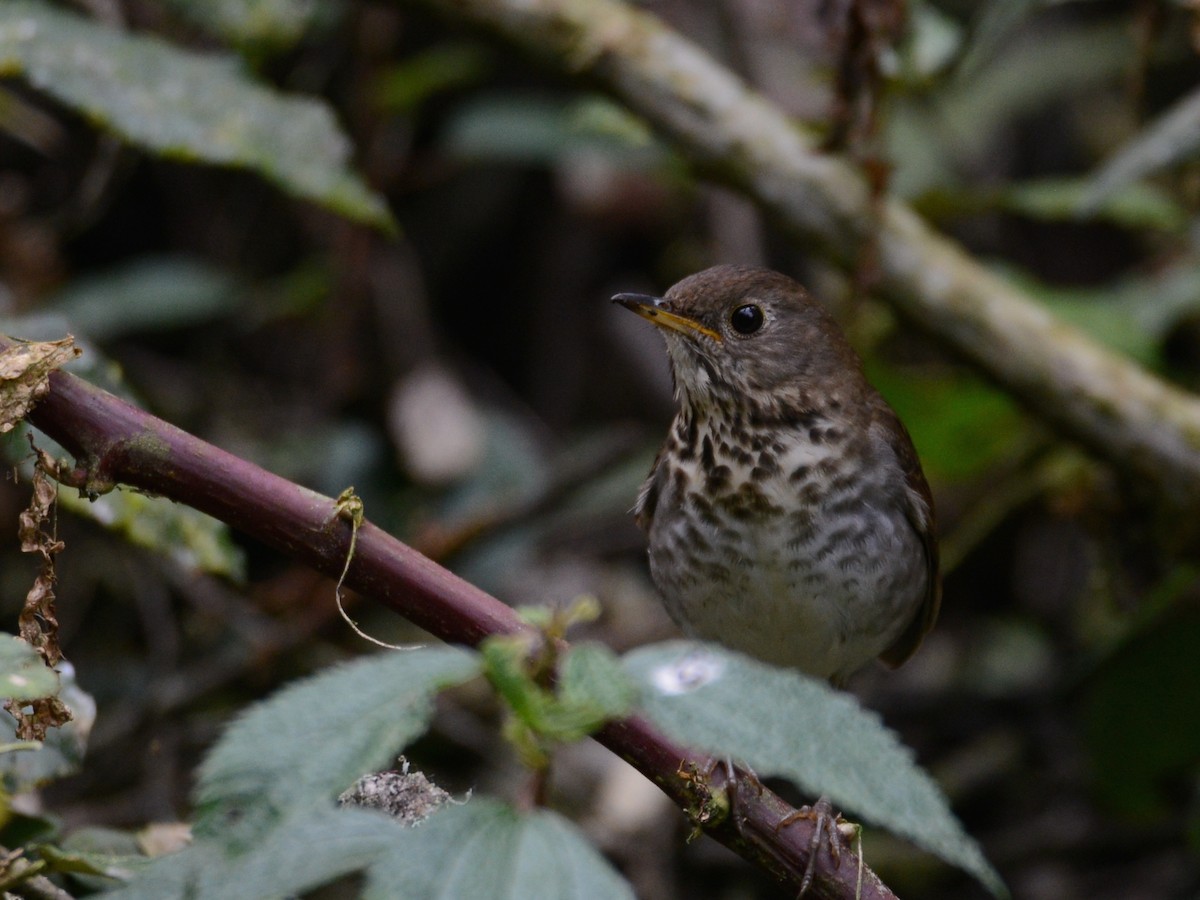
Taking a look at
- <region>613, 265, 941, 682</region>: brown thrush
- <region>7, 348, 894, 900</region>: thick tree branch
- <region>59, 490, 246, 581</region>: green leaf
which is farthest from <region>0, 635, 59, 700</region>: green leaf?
<region>613, 265, 941, 682</region>: brown thrush

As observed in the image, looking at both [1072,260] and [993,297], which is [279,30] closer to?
[993,297]

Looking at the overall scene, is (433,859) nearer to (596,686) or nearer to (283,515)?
(596,686)

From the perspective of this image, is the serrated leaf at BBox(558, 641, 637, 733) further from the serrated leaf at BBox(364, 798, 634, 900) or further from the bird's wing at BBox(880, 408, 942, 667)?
the bird's wing at BBox(880, 408, 942, 667)

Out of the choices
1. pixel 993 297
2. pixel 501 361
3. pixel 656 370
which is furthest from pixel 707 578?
pixel 501 361

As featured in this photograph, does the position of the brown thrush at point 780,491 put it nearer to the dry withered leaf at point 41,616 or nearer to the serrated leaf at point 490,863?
the dry withered leaf at point 41,616

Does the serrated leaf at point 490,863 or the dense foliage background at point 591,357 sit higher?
the dense foliage background at point 591,357

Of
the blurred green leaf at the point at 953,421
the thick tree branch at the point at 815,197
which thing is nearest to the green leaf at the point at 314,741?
the thick tree branch at the point at 815,197

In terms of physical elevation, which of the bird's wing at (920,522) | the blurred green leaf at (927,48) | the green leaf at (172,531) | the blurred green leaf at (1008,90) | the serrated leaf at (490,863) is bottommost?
the serrated leaf at (490,863)

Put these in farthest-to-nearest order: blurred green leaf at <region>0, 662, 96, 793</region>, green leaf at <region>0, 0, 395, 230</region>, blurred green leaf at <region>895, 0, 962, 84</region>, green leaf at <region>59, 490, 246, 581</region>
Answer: blurred green leaf at <region>895, 0, 962, 84</region> → green leaf at <region>0, 0, 395, 230</region> → green leaf at <region>59, 490, 246, 581</region> → blurred green leaf at <region>0, 662, 96, 793</region>
